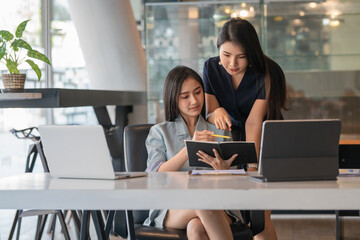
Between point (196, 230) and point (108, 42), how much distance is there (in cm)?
418

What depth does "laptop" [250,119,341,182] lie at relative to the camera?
6.81ft

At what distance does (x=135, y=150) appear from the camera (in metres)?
3.12

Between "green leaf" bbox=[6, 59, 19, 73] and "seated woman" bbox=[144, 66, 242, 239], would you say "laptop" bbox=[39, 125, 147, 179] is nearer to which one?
"seated woman" bbox=[144, 66, 242, 239]

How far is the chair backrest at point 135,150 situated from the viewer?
3.10m

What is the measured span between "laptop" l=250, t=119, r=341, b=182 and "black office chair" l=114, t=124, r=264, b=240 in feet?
1.89

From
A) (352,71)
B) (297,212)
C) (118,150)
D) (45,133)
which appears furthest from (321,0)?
(45,133)

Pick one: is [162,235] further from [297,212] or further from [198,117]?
[297,212]

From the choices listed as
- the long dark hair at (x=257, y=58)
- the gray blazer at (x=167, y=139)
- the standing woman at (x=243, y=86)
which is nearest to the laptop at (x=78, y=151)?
the gray blazer at (x=167, y=139)

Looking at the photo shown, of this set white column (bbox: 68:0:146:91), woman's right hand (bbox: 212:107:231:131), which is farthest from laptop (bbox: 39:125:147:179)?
white column (bbox: 68:0:146:91)

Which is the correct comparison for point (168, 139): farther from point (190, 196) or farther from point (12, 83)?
point (12, 83)

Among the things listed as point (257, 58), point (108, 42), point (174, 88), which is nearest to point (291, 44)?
point (108, 42)

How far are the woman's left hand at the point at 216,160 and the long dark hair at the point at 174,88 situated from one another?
19.4 inches

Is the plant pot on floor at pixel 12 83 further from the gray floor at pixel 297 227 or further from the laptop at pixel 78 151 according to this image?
the laptop at pixel 78 151

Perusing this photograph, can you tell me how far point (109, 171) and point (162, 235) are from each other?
578mm
